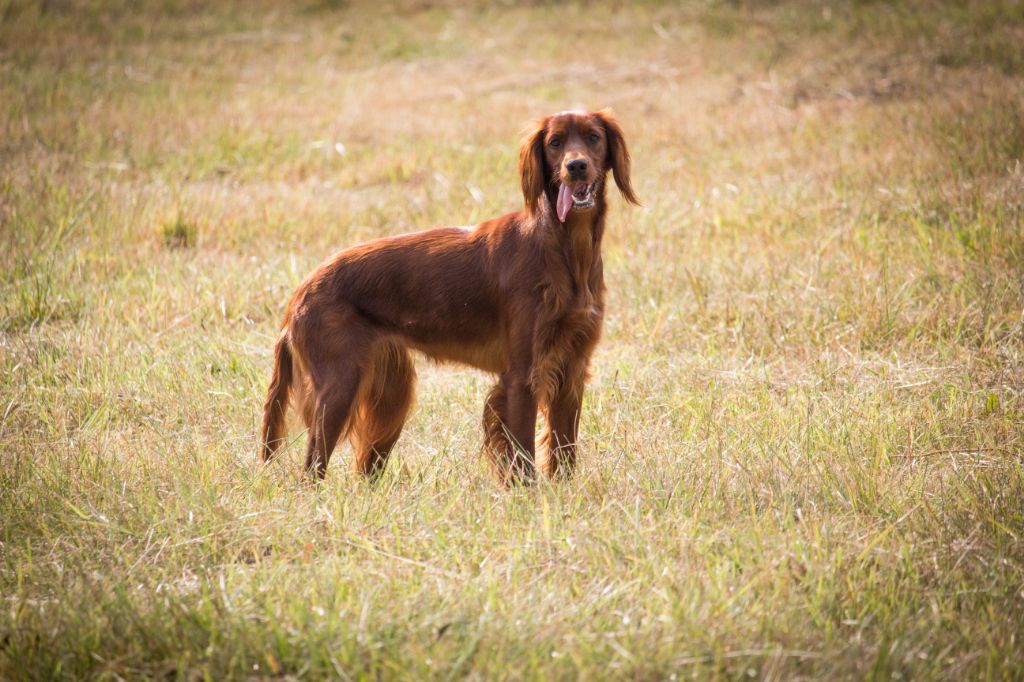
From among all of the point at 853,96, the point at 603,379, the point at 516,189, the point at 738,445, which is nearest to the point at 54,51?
the point at 516,189

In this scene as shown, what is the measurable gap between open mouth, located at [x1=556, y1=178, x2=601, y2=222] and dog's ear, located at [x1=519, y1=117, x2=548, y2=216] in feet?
0.31

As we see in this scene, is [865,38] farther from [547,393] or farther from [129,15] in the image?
[129,15]

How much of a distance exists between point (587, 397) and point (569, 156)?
1254mm

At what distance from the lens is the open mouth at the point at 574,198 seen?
336cm

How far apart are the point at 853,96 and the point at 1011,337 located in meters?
4.97

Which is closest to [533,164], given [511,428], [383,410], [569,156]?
[569,156]

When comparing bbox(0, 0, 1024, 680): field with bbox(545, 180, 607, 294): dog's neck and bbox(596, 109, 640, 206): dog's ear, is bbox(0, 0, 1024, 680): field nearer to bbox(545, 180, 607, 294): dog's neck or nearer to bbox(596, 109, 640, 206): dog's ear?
Answer: bbox(545, 180, 607, 294): dog's neck

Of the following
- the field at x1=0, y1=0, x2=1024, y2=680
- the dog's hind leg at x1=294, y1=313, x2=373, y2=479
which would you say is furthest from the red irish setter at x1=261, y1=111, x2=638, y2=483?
the field at x1=0, y1=0, x2=1024, y2=680

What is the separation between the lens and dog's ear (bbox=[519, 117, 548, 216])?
11.3 ft

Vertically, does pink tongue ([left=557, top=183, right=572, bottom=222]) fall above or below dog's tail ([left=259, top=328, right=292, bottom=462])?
above

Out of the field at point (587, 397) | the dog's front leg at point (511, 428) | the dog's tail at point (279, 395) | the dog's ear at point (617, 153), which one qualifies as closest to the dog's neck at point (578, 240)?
the dog's ear at point (617, 153)

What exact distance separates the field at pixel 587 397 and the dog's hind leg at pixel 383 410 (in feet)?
0.31

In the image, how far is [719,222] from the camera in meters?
6.33

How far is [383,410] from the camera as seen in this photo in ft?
11.9
